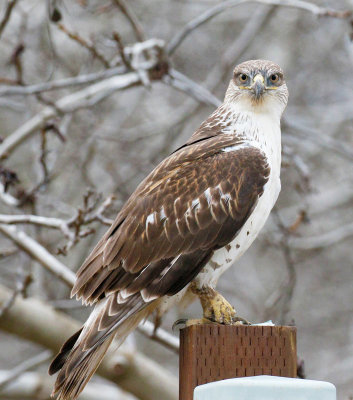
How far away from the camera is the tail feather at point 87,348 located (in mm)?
3471

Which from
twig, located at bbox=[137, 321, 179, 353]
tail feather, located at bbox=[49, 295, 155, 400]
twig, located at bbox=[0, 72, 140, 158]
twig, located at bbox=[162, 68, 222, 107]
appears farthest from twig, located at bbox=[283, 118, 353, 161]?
tail feather, located at bbox=[49, 295, 155, 400]

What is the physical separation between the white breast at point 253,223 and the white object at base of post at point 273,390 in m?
1.24

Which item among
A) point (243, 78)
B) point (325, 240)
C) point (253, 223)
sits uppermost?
point (325, 240)

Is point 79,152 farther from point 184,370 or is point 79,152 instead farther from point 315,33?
point 184,370

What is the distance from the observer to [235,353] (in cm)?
294

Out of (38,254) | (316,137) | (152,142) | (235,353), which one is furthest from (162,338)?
(152,142)

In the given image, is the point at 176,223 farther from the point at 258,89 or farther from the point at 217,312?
the point at 258,89

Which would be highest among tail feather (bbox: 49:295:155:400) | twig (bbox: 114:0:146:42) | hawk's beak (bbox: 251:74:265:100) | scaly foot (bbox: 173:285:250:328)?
twig (bbox: 114:0:146:42)

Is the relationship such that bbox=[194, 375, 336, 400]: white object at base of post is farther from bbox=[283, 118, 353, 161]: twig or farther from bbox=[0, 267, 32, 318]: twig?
bbox=[283, 118, 353, 161]: twig

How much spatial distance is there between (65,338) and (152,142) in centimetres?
443

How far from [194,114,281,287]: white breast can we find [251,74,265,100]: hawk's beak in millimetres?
244

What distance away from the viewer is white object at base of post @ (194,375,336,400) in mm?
2617

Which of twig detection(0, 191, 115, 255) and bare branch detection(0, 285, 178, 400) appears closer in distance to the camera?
twig detection(0, 191, 115, 255)

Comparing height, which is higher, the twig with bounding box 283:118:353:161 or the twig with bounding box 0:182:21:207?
the twig with bounding box 283:118:353:161
